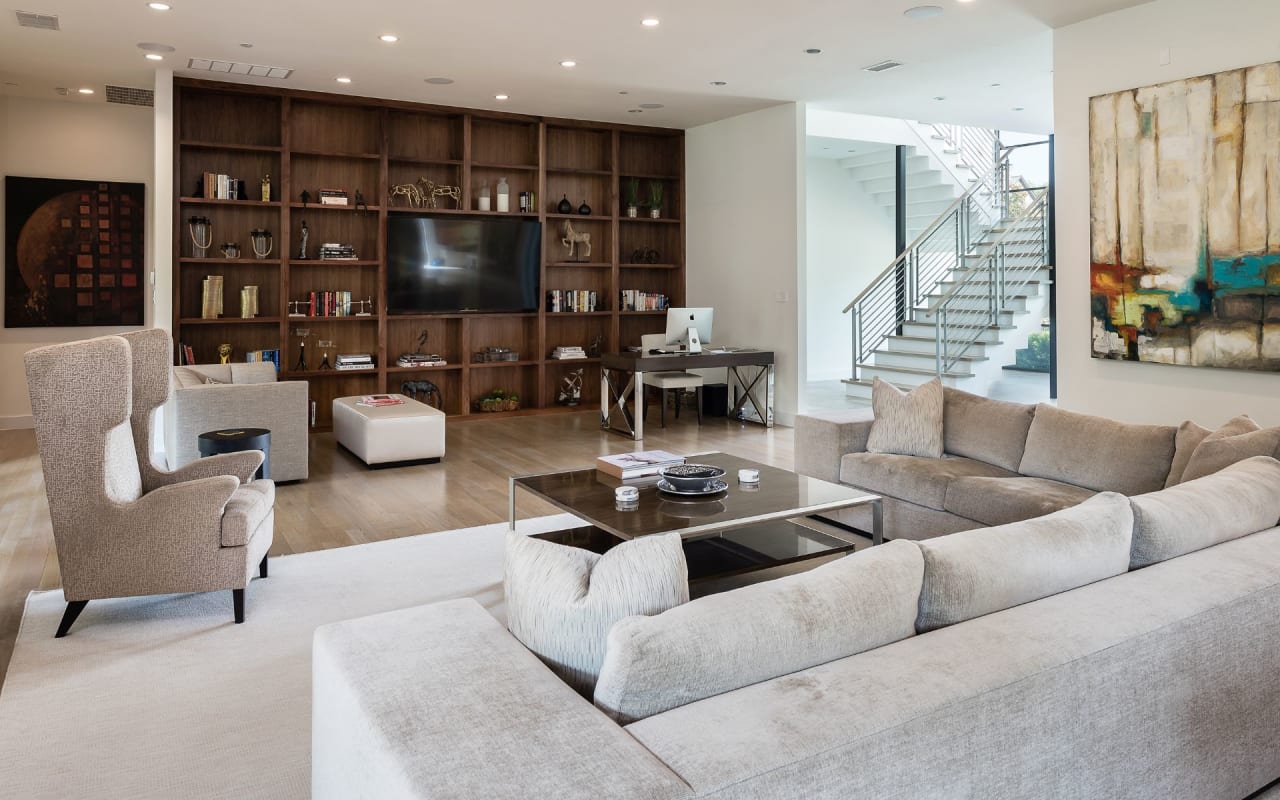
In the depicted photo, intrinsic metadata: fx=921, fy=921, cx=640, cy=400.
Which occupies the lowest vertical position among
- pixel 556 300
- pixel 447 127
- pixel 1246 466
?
pixel 1246 466

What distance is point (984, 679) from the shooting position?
1496mm

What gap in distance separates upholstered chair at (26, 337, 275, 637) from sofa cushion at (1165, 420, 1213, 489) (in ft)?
11.4

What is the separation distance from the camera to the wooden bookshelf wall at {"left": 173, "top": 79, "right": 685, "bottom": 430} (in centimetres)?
773

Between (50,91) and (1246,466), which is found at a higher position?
(50,91)

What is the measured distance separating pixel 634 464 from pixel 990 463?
1739 millimetres

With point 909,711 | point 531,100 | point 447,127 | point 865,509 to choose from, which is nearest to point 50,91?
point 447,127

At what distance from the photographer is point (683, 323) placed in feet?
26.6

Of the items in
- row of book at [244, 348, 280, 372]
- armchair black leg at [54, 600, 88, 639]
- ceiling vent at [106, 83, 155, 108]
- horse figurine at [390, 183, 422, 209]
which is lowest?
armchair black leg at [54, 600, 88, 639]

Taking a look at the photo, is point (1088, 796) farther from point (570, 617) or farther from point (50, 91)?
point (50, 91)

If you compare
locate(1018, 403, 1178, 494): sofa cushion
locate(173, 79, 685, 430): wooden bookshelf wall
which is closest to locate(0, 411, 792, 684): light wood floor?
locate(173, 79, 685, 430): wooden bookshelf wall

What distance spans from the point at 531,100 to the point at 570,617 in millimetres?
7295

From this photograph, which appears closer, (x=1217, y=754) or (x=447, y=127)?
(x=1217, y=754)

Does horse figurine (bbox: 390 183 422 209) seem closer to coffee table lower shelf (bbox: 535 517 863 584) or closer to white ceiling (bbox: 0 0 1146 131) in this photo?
white ceiling (bbox: 0 0 1146 131)

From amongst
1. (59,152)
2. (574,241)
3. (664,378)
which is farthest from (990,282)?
(59,152)
